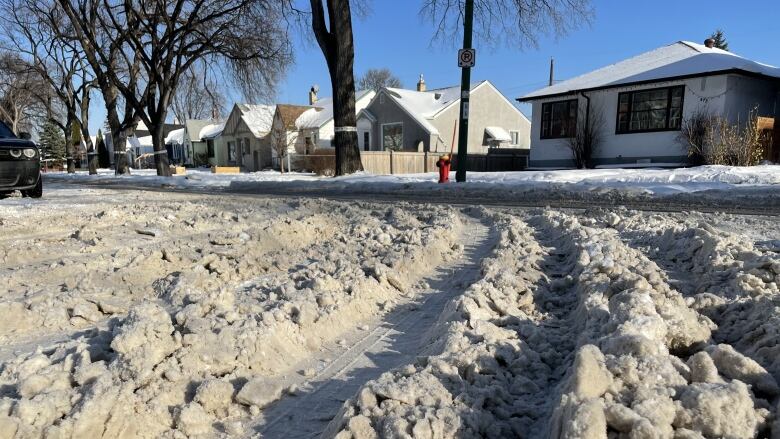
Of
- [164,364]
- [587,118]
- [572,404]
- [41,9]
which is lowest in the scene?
[164,364]

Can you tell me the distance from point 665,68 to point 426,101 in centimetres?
1727

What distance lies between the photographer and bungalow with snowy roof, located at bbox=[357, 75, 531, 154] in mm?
29875

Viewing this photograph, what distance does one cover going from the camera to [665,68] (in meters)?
18.0

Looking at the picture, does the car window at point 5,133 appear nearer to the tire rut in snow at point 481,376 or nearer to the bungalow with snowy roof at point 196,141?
the tire rut in snow at point 481,376

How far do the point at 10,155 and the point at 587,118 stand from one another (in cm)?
1899

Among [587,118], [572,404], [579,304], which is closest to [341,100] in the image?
[587,118]

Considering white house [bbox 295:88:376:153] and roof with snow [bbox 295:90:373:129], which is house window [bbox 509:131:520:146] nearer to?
white house [bbox 295:88:376:153]

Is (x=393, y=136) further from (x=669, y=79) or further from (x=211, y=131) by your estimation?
(x=211, y=131)

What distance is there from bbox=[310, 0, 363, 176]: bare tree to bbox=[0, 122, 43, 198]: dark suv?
26.7ft

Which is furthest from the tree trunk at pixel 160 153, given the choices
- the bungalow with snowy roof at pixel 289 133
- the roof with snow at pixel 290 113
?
the roof with snow at pixel 290 113

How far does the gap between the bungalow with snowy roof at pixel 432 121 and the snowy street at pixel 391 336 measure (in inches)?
1000

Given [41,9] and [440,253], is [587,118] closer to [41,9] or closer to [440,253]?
[440,253]

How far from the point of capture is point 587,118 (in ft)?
64.6

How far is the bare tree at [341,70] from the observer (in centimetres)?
1511
